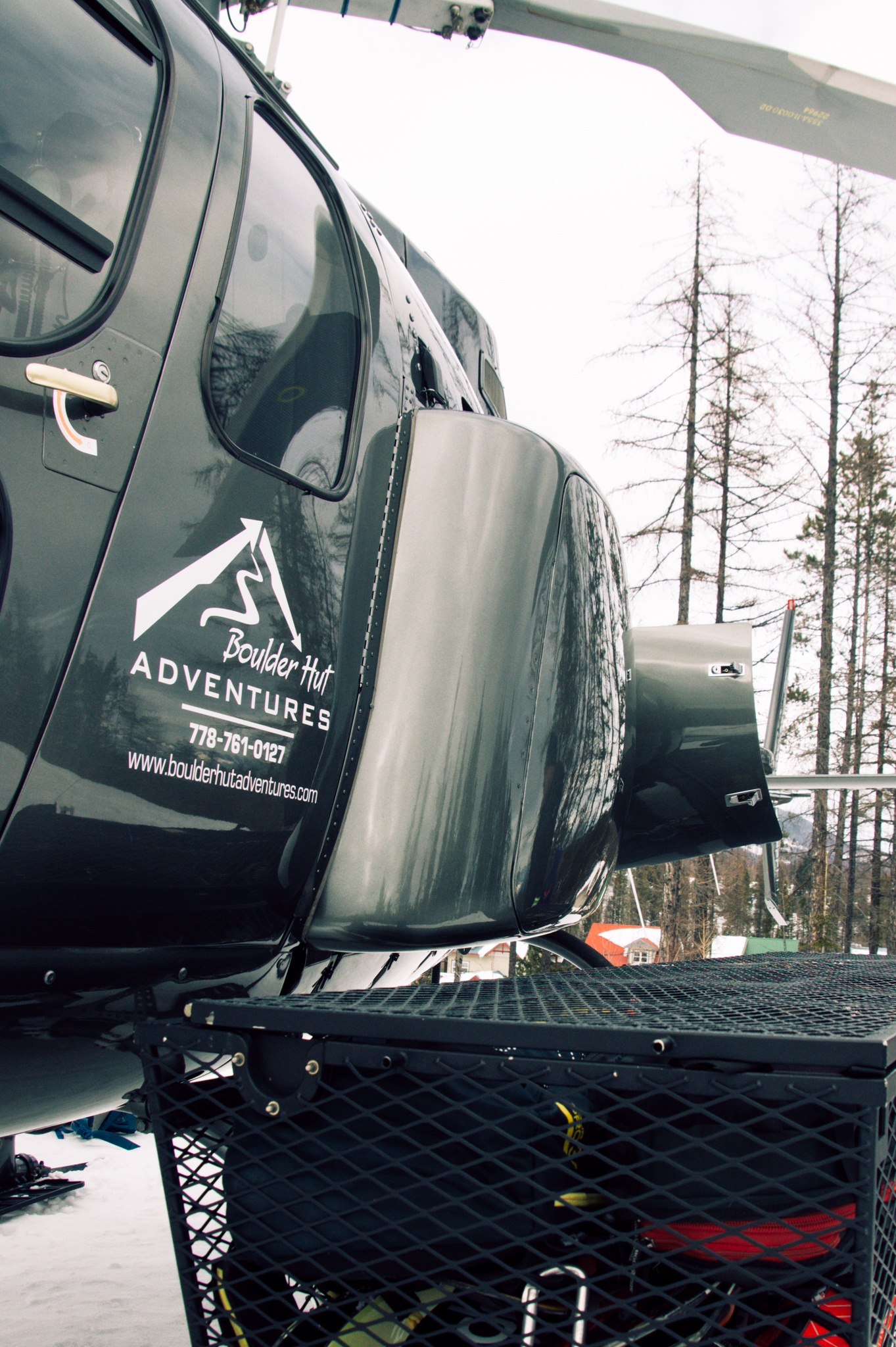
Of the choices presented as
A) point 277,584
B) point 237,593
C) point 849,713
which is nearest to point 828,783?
point 277,584

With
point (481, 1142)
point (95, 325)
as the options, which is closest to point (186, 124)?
point (95, 325)

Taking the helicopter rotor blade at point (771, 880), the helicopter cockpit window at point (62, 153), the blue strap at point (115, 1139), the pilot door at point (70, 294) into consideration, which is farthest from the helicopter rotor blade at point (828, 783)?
the blue strap at point (115, 1139)

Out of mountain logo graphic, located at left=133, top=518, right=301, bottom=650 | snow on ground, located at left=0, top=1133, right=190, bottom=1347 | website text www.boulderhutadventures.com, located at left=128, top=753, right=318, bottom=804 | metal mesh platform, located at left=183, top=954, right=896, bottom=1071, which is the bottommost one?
snow on ground, located at left=0, top=1133, right=190, bottom=1347

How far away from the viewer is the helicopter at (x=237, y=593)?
147cm

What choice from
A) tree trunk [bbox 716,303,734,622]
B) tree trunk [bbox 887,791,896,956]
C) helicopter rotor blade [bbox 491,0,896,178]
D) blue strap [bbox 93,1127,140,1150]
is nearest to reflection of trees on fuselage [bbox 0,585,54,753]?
helicopter rotor blade [bbox 491,0,896,178]

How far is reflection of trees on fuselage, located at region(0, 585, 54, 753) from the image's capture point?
1387 millimetres

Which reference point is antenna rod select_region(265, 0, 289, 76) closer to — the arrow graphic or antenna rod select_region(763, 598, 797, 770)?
the arrow graphic

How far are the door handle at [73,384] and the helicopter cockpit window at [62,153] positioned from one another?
60mm

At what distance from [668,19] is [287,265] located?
319 cm

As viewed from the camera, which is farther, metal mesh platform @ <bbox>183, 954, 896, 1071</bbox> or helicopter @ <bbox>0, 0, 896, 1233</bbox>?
helicopter @ <bbox>0, 0, 896, 1233</bbox>

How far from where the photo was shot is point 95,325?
1532mm

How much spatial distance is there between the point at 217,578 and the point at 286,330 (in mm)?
621

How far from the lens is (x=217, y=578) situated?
5.67ft

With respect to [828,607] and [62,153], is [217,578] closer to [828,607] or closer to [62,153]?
[62,153]
